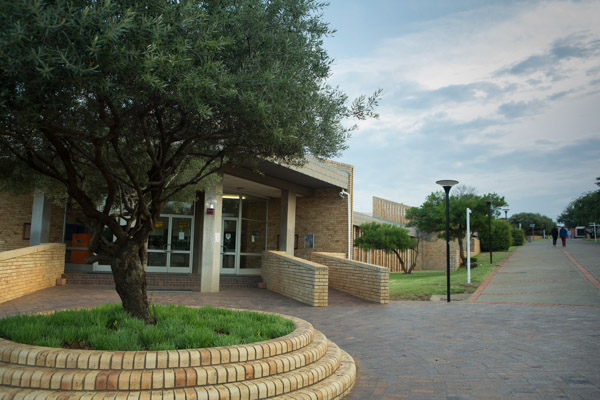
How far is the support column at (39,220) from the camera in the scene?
1359 cm

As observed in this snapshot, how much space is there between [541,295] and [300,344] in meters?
10.2

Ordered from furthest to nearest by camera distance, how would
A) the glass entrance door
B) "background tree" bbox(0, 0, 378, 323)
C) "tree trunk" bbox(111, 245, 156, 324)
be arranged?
the glass entrance door → "tree trunk" bbox(111, 245, 156, 324) → "background tree" bbox(0, 0, 378, 323)

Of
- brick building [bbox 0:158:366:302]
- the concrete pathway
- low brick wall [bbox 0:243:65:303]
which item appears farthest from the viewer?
brick building [bbox 0:158:366:302]

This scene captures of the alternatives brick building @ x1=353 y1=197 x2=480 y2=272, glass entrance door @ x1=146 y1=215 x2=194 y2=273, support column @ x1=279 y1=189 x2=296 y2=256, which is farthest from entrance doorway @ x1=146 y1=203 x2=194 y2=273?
brick building @ x1=353 y1=197 x2=480 y2=272

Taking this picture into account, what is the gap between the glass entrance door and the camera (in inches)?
635

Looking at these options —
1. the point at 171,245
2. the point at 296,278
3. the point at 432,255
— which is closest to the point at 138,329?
the point at 296,278

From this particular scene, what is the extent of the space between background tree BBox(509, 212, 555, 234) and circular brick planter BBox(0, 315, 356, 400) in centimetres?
8307

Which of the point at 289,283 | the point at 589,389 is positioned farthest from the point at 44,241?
the point at 589,389

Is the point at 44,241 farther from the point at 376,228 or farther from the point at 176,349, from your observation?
the point at 376,228

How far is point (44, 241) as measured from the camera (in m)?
→ 13.8

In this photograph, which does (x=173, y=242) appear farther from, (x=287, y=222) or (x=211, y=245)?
(x=287, y=222)

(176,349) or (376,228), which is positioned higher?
(376,228)

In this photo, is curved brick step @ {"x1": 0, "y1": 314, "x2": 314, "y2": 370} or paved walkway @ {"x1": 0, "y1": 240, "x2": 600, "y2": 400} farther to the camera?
paved walkway @ {"x1": 0, "y1": 240, "x2": 600, "y2": 400}

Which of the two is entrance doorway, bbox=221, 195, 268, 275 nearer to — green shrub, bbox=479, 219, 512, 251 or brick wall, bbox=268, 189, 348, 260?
brick wall, bbox=268, 189, 348, 260
